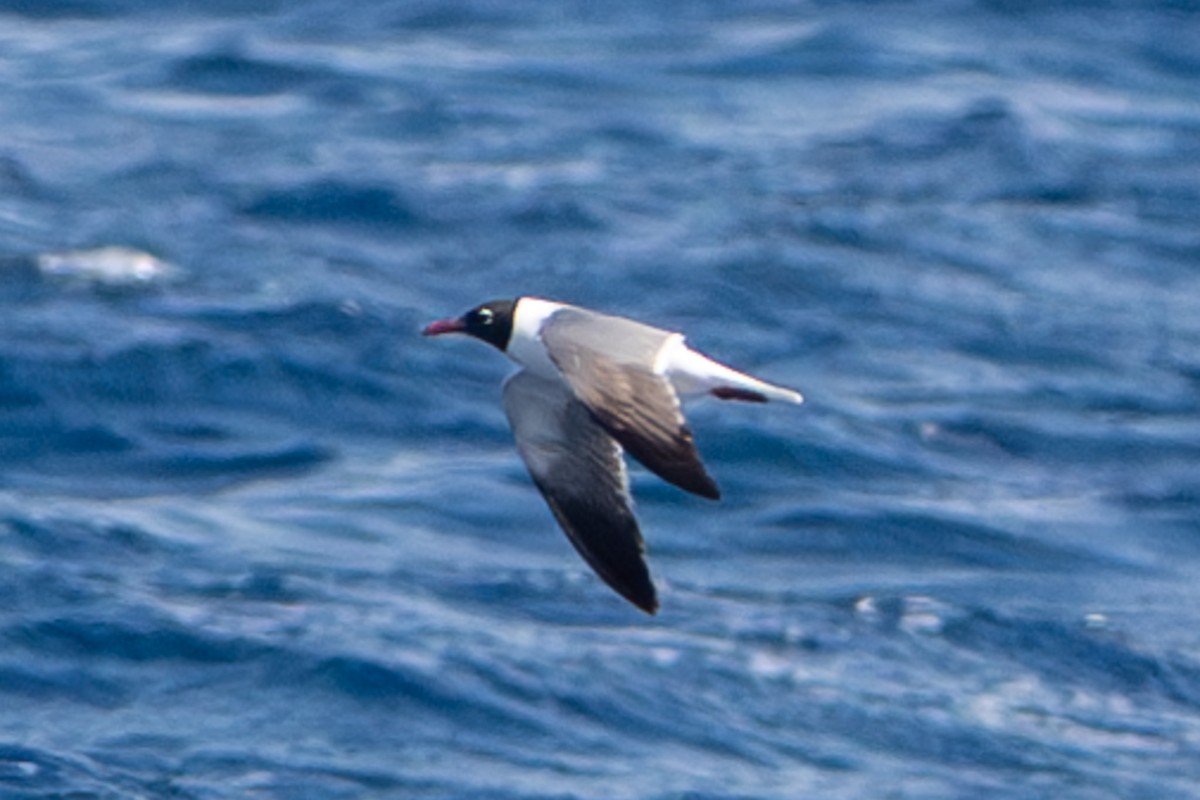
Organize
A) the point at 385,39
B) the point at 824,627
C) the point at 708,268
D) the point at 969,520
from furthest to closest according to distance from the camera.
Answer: the point at 385,39 → the point at 708,268 → the point at 969,520 → the point at 824,627

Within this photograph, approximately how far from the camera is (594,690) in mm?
12656

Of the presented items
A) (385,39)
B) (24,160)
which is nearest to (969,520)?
(24,160)

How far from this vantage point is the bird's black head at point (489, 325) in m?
9.80

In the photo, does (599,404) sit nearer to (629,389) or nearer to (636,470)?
(629,389)

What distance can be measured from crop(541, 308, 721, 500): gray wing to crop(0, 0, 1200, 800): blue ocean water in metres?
3.18

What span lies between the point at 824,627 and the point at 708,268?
476cm

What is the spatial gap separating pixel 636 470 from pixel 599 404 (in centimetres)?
584

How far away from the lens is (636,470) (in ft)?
46.3

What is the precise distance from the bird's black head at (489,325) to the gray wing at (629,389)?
35 cm

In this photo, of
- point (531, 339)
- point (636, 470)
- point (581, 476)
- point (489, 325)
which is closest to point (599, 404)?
point (581, 476)

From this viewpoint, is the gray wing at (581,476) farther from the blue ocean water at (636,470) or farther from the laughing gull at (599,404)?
the blue ocean water at (636,470)

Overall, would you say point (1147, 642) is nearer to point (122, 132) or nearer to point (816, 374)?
point (816, 374)

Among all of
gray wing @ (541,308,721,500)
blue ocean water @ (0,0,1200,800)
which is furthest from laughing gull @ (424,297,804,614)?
blue ocean water @ (0,0,1200,800)

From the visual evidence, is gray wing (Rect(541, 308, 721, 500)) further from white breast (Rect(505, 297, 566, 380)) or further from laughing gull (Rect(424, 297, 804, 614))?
white breast (Rect(505, 297, 566, 380))
